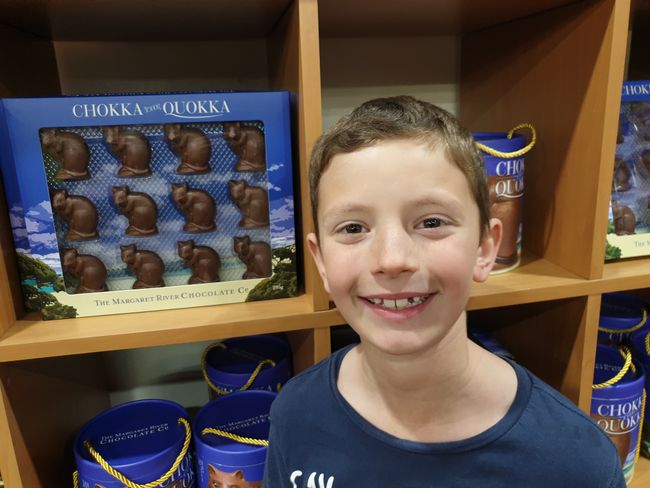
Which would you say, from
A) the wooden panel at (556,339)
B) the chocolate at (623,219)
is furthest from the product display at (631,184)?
the wooden panel at (556,339)

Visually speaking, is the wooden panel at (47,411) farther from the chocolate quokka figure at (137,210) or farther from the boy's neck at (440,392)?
the boy's neck at (440,392)

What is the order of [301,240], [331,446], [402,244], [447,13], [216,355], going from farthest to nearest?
[216,355], [447,13], [301,240], [331,446], [402,244]

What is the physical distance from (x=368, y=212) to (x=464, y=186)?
120mm

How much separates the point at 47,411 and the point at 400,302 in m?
0.61

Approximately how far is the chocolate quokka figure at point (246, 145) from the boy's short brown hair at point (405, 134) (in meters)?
0.10

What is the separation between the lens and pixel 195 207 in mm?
749

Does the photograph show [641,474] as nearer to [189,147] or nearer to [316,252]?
[316,252]

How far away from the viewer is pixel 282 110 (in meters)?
0.74

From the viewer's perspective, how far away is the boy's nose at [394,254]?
0.56 m

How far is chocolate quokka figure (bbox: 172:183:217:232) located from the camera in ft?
2.42

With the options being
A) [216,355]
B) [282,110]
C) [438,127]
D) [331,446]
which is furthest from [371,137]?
[216,355]

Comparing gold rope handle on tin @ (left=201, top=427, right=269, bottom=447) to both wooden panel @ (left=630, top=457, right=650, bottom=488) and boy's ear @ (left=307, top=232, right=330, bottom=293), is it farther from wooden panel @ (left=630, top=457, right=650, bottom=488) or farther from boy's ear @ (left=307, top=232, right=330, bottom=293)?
wooden panel @ (left=630, top=457, right=650, bottom=488)

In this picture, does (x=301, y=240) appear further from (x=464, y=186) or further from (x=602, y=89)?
(x=602, y=89)

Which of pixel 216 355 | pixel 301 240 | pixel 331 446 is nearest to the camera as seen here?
pixel 331 446
